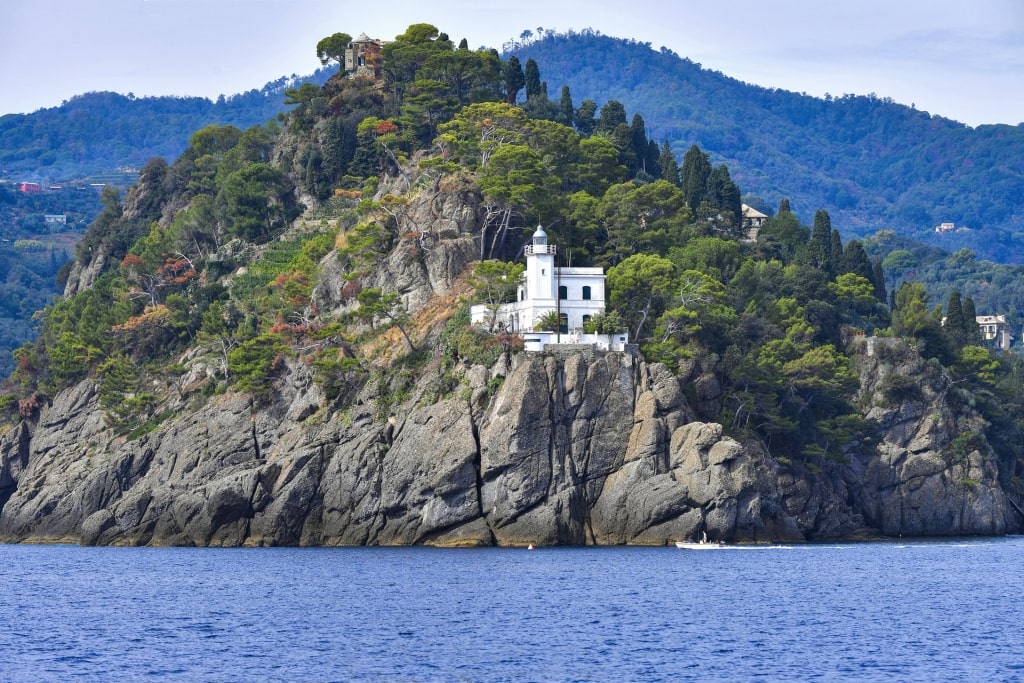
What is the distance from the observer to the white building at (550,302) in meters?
94.1

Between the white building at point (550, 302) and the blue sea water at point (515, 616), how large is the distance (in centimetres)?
1315

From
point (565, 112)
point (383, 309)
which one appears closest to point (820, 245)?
point (565, 112)

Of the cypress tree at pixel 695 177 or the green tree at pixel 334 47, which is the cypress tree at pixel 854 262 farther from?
the green tree at pixel 334 47

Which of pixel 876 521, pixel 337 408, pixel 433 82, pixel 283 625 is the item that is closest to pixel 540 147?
pixel 433 82

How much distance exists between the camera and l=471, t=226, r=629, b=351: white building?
94.1m

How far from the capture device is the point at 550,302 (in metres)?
95.8

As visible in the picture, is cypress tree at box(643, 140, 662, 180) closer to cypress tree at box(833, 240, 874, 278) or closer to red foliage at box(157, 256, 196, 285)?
cypress tree at box(833, 240, 874, 278)

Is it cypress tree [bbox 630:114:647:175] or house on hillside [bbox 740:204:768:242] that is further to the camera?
house on hillside [bbox 740:204:768:242]

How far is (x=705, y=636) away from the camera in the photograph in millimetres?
58750

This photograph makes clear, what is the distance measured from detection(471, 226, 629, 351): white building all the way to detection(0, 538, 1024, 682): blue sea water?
1315cm

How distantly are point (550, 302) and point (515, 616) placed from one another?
3457 centimetres

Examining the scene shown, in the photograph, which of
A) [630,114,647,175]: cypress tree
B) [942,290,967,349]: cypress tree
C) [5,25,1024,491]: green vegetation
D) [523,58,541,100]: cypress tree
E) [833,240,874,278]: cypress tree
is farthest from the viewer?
[523,58,541,100]: cypress tree

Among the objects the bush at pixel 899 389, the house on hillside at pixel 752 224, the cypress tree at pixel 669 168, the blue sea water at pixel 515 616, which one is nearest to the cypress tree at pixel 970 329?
the bush at pixel 899 389

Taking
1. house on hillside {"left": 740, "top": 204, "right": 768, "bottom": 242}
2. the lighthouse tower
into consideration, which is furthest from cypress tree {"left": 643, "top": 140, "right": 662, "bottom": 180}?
the lighthouse tower
